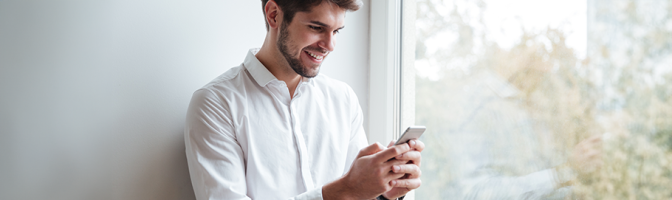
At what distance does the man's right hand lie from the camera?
0.87 metres

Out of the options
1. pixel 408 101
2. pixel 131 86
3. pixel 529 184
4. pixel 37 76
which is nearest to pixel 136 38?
pixel 131 86

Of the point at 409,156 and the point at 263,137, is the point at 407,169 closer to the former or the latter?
the point at 409,156

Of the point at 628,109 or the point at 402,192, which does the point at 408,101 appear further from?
the point at 628,109

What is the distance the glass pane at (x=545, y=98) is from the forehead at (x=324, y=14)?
1.41 ft

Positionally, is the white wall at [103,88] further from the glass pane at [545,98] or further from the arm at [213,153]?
the glass pane at [545,98]

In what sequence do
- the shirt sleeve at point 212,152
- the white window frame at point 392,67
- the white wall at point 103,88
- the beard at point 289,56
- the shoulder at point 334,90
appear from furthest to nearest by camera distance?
the white window frame at point 392,67 < the shoulder at point 334,90 < the beard at point 289,56 < the shirt sleeve at point 212,152 < the white wall at point 103,88

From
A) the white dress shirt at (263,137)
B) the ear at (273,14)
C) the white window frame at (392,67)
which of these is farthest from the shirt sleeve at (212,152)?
the white window frame at (392,67)

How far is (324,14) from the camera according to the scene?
991 mm

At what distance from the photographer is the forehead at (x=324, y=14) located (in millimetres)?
988

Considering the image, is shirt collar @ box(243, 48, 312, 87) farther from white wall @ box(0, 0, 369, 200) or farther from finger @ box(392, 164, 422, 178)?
finger @ box(392, 164, 422, 178)

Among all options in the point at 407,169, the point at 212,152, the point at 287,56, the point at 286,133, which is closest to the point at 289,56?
the point at 287,56

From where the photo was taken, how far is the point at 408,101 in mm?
1394

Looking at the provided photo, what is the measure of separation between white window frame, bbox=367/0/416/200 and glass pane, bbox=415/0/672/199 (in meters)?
0.05

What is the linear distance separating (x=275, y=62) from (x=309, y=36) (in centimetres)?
13
